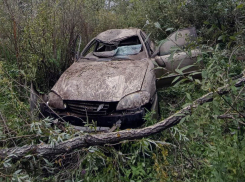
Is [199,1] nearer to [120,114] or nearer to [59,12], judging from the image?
[59,12]

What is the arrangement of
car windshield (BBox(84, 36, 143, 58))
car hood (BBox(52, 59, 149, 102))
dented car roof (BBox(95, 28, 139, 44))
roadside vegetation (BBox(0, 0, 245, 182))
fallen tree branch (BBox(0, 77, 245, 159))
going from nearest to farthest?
roadside vegetation (BBox(0, 0, 245, 182)), fallen tree branch (BBox(0, 77, 245, 159)), car hood (BBox(52, 59, 149, 102)), car windshield (BBox(84, 36, 143, 58)), dented car roof (BBox(95, 28, 139, 44))

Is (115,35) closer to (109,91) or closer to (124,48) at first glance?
(124,48)

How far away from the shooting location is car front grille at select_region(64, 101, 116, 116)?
3.52 metres

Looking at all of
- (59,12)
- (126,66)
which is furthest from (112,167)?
(59,12)

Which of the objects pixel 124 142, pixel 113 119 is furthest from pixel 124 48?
pixel 124 142

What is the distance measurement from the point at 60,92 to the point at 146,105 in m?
1.30

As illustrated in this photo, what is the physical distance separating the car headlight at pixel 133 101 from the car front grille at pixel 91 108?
Result: 5.6 inches

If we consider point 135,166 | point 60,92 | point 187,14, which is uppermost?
point 187,14

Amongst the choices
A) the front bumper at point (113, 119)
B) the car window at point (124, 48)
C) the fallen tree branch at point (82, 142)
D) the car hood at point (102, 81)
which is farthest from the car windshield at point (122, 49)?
the fallen tree branch at point (82, 142)

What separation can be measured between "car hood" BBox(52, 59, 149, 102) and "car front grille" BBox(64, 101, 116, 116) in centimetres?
6

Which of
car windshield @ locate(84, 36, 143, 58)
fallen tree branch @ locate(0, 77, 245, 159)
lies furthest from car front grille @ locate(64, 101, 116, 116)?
car windshield @ locate(84, 36, 143, 58)

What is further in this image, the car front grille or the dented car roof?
the dented car roof

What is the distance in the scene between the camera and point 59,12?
5.88 meters

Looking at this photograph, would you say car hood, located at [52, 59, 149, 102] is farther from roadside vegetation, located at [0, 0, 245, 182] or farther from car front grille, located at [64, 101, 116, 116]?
roadside vegetation, located at [0, 0, 245, 182]
